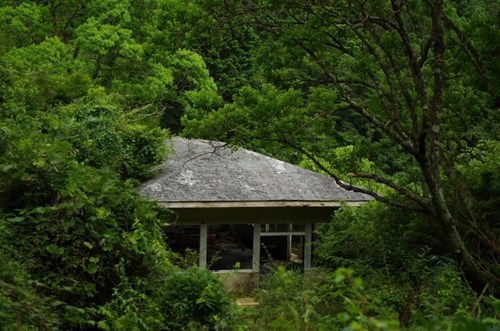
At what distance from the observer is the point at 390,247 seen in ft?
45.7

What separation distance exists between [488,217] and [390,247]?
2.22m

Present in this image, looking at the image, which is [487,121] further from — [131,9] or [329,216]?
[131,9]

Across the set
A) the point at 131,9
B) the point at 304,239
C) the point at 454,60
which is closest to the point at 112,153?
the point at 304,239

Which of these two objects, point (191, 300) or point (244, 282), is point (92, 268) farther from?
point (244, 282)

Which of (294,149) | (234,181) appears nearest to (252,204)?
(234,181)

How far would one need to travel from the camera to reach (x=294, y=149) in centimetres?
1447

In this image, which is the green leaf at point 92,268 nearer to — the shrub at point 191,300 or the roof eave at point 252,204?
the shrub at point 191,300

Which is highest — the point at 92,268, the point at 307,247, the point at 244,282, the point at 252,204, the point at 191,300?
the point at 252,204

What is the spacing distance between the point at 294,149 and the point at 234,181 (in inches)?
116

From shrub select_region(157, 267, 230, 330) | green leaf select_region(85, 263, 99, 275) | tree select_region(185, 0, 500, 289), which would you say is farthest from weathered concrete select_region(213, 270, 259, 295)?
green leaf select_region(85, 263, 99, 275)

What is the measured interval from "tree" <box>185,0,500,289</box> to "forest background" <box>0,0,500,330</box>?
4cm

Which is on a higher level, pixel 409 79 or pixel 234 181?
pixel 409 79

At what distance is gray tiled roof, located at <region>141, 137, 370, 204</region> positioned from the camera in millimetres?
16047

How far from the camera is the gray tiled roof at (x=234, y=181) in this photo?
52.6 ft
